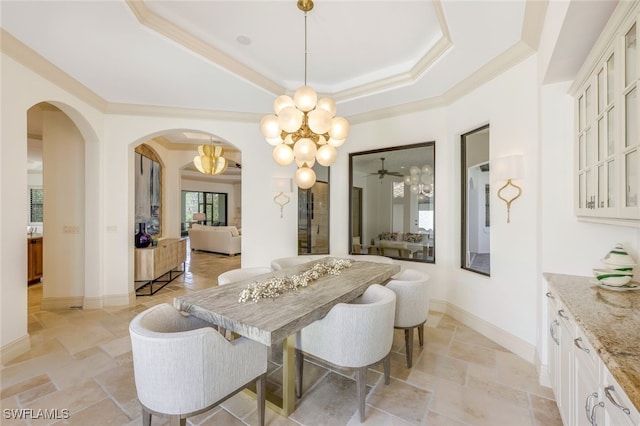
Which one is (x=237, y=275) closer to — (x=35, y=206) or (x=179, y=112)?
(x=179, y=112)

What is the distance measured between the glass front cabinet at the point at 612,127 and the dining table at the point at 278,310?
1.66m

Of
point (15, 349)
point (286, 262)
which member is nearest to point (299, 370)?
point (286, 262)

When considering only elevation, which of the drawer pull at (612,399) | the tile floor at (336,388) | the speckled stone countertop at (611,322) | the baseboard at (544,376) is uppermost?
the speckled stone countertop at (611,322)

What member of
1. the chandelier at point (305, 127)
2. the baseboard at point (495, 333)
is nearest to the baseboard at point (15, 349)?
the chandelier at point (305, 127)

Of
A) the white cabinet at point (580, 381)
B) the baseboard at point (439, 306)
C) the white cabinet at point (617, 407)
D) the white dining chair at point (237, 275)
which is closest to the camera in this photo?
the white cabinet at point (617, 407)

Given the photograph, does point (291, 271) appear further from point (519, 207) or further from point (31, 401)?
point (519, 207)

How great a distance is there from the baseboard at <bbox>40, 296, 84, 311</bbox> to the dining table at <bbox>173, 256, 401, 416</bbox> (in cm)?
322

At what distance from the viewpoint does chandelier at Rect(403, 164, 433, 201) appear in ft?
13.3

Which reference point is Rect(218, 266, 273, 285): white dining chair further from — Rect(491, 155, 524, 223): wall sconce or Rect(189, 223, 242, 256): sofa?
Rect(189, 223, 242, 256): sofa

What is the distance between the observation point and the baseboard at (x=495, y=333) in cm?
266

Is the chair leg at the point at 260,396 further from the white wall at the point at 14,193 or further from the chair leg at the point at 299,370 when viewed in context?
the white wall at the point at 14,193

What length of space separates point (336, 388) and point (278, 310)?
99 centimetres

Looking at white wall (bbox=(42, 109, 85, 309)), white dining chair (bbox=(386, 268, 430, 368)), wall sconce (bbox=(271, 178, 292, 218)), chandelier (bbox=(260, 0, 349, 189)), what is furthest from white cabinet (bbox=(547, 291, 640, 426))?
white wall (bbox=(42, 109, 85, 309))

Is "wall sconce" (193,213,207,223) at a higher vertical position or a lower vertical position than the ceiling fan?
lower
